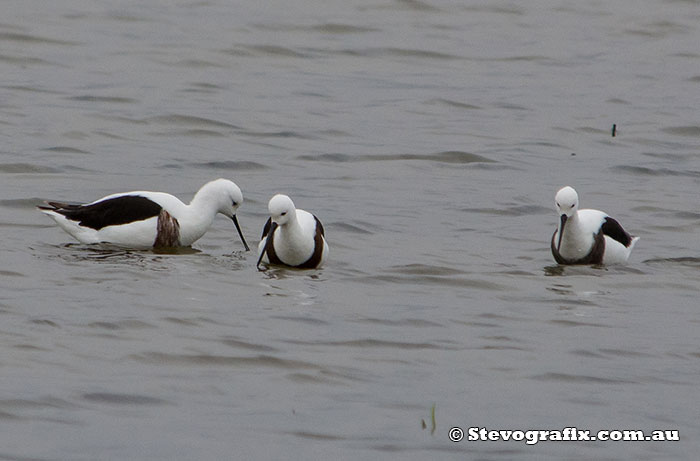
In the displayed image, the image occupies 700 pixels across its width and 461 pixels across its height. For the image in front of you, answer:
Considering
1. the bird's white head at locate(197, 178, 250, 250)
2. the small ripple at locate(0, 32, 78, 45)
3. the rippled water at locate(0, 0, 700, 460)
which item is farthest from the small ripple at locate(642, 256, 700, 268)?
the small ripple at locate(0, 32, 78, 45)

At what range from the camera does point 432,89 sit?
17.3 m

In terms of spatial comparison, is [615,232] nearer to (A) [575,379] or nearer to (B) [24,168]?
(A) [575,379]

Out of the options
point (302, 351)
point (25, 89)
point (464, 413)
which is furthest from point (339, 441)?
point (25, 89)

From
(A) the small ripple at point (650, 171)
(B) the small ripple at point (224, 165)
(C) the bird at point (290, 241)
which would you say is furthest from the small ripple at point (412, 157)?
(C) the bird at point (290, 241)

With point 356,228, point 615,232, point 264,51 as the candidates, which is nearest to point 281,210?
point 356,228

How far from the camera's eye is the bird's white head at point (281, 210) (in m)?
9.46

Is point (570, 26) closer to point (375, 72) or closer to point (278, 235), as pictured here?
point (375, 72)

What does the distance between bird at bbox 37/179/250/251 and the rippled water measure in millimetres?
201

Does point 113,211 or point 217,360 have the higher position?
point 113,211

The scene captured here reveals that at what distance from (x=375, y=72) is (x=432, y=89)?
45.2 inches

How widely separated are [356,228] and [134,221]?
6.61 ft

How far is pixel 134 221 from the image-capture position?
9727 millimetres

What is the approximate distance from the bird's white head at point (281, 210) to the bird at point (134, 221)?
0.77 m

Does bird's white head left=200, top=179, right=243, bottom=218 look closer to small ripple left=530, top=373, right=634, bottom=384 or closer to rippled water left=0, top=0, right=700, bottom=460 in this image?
rippled water left=0, top=0, right=700, bottom=460
